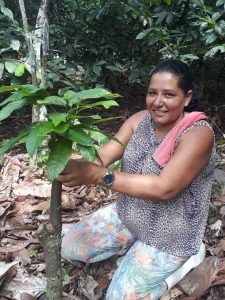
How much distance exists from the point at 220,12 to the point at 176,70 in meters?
1.88

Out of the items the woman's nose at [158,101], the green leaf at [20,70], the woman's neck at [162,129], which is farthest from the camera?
the green leaf at [20,70]

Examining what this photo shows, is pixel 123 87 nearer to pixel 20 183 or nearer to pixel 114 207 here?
pixel 20 183

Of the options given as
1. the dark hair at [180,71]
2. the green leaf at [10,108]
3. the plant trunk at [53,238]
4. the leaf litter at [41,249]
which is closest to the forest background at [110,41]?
the leaf litter at [41,249]

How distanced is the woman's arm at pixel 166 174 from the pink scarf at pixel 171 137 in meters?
0.06

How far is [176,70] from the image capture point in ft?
6.49

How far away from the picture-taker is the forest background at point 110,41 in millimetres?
3475

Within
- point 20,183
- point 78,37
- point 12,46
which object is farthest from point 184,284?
point 78,37

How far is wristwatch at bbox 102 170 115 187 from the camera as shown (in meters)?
1.64

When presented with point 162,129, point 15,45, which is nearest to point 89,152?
point 162,129

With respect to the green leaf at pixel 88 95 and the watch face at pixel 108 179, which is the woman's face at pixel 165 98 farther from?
the green leaf at pixel 88 95

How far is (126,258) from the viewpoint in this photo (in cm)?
221

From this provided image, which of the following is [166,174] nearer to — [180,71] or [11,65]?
[180,71]

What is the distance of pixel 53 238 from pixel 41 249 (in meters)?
1.12

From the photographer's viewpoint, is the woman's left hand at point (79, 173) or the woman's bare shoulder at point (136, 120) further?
the woman's bare shoulder at point (136, 120)
